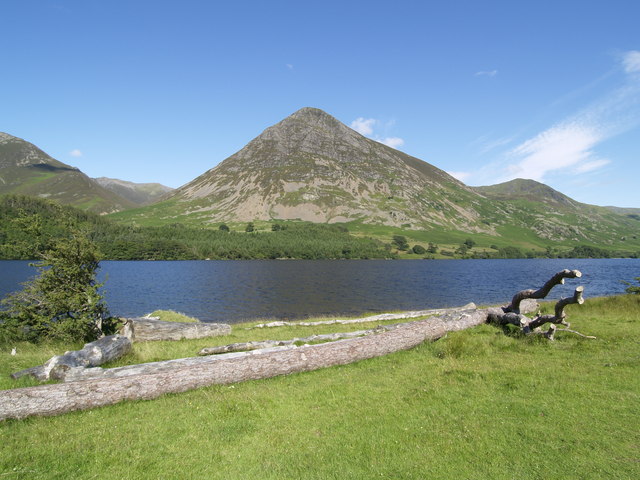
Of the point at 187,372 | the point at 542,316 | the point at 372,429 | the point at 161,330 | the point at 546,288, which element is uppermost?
the point at 546,288

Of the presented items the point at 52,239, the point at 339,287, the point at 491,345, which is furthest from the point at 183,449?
the point at 339,287

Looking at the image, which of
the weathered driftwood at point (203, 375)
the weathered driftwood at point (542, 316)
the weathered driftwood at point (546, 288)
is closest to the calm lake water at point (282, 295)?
the weathered driftwood at point (542, 316)

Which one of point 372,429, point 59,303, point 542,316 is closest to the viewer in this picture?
point 372,429

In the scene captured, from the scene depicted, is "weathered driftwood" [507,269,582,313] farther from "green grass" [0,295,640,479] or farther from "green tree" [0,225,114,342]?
"green tree" [0,225,114,342]

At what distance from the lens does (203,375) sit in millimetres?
13891

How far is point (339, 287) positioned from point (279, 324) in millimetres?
52031

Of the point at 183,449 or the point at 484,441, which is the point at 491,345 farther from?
the point at 183,449

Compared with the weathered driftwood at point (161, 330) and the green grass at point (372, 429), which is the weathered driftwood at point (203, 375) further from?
the weathered driftwood at point (161, 330)

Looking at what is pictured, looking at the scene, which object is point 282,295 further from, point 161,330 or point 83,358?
point 83,358

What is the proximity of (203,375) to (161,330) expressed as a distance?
13691 millimetres

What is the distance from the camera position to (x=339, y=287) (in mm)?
83625

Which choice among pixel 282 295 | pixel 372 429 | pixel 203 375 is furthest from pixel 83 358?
pixel 282 295

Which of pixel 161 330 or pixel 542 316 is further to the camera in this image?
pixel 161 330

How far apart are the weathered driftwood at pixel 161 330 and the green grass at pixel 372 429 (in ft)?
29.1
